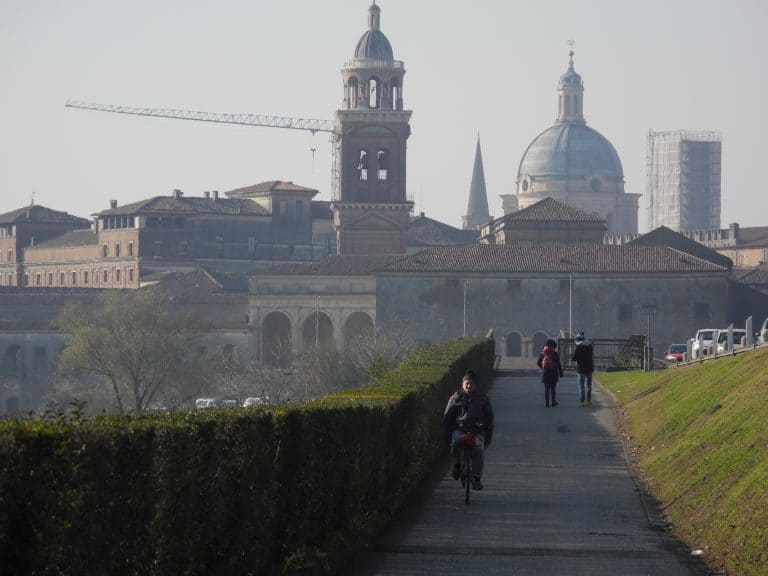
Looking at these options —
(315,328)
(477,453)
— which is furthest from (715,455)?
(315,328)

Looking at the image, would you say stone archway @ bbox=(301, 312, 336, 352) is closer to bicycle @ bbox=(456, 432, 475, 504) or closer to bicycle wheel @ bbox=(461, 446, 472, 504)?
bicycle @ bbox=(456, 432, 475, 504)

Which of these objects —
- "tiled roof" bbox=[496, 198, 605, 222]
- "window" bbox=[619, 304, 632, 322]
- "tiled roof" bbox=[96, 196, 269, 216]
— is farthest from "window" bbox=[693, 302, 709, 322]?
"tiled roof" bbox=[96, 196, 269, 216]

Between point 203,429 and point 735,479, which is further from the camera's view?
point 735,479

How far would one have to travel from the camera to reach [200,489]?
9281 mm

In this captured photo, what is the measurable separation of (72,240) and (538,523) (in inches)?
4614

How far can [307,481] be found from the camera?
38.0 ft

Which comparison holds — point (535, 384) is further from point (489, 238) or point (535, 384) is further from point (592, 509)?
point (489, 238)

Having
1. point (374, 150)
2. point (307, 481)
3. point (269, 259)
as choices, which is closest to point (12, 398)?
point (374, 150)

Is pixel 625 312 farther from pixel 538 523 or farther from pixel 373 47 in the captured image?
pixel 538 523

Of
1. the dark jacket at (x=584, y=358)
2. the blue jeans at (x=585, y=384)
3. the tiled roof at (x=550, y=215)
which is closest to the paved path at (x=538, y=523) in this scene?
the dark jacket at (x=584, y=358)

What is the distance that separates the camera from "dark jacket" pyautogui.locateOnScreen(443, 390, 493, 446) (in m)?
15.9

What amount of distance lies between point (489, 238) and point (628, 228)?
5435cm

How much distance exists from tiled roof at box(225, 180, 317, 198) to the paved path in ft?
341

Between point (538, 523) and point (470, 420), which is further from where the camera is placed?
point (470, 420)
